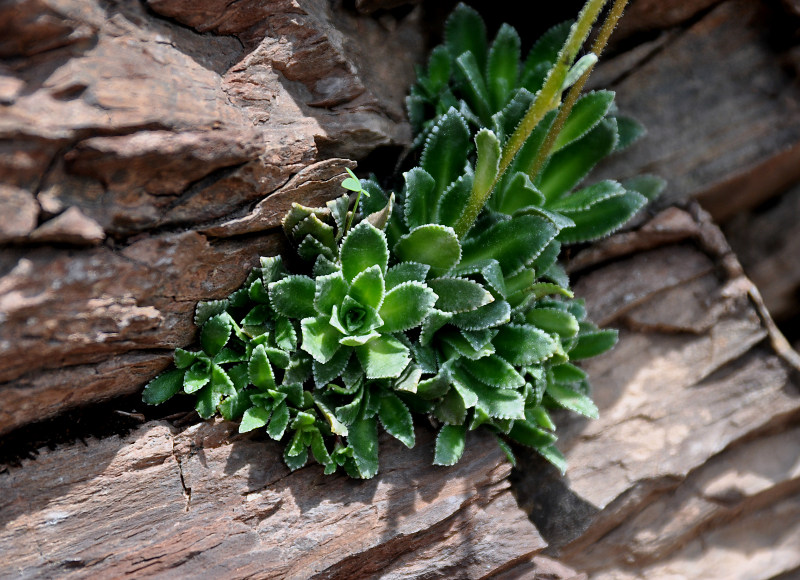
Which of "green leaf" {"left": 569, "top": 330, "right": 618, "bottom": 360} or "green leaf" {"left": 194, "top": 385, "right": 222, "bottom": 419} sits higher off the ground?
"green leaf" {"left": 194, "top": 385, "right": 222, "bottom": 419}

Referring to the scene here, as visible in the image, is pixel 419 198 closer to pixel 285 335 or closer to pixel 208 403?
pixel 285 335

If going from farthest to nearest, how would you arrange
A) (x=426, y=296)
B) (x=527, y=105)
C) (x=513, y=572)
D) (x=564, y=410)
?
(x=564, y=410) → (x=527, y=105) → (x=513, y=572) → (x=426, y=296)

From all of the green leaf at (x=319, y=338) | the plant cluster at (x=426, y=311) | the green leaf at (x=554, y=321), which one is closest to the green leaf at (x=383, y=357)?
the plant cluster at (x=426, y=311)

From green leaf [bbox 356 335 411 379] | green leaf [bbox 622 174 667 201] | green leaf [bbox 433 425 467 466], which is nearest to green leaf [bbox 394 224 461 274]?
green leaf [bbox 356 335 411 379]

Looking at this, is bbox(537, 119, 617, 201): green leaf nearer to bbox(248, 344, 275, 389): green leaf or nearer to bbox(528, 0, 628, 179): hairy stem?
bbox(528, 0, 628, 179): hairy stem

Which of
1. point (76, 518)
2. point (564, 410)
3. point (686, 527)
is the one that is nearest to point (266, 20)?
point (76, 518)

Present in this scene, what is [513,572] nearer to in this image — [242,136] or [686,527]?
[686,527]

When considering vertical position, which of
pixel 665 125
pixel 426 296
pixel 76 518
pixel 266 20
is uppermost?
pixel 266 20

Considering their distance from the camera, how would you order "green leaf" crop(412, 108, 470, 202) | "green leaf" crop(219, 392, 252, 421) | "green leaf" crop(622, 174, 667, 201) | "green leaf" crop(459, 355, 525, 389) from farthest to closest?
"green leaf" crop(622, 174, 667, 201)
"green leaf" crop(412, 108, 470, 202)
"green leaf" crop(459, 355, 525, 389)
"green leaf" crop(219, 392, 252, 421)
